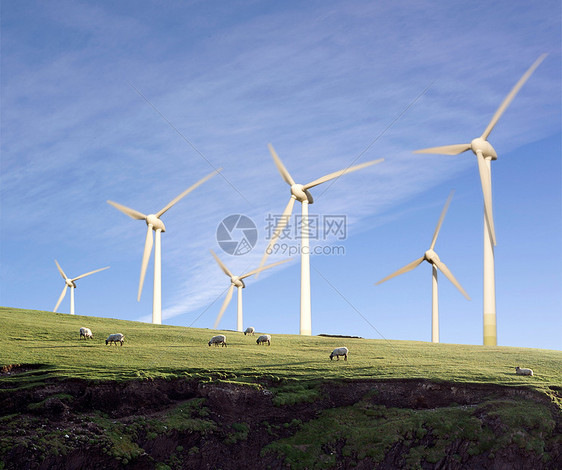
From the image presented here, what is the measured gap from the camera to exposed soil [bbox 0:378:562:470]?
96.7 feet

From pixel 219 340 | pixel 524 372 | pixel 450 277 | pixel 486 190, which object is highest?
pixel 486 190

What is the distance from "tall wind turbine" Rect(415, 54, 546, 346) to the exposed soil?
32.6 meters

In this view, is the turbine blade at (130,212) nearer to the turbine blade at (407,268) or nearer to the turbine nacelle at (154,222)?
the turbine nacelle at (154,222)

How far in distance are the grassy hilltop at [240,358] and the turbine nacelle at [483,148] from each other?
91.4 feet

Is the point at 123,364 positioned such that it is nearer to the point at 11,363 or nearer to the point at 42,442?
the point at 11,363

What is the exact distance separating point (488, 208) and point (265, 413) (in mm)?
42733

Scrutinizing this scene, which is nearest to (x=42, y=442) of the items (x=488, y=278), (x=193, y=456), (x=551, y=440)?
(x=193, y=456)

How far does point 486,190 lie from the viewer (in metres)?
69.8

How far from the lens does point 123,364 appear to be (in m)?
40.3

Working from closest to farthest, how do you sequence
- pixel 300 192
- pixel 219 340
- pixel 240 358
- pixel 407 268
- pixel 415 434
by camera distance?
1. pixel 415 434
2. pixel 240 358
3. pixel 219 340
4. pixel 300 192
5. pixel 407 268

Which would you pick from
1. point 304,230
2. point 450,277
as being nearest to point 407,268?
point 450,277

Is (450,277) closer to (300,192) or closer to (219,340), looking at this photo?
(300,192)

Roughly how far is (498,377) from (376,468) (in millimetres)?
14048

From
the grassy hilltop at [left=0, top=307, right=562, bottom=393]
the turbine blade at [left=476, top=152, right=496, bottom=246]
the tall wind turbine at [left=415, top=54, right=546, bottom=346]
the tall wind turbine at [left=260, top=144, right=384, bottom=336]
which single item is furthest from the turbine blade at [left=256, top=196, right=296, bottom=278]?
the turbine blade at [left=476, top=152, right=496, bottom=246]
